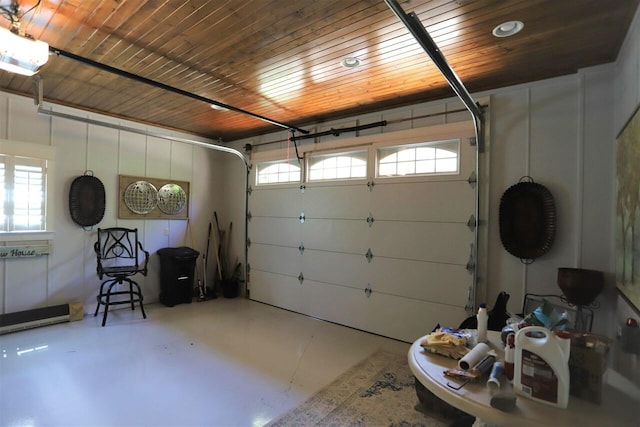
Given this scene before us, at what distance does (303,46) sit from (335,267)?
2.79 meters

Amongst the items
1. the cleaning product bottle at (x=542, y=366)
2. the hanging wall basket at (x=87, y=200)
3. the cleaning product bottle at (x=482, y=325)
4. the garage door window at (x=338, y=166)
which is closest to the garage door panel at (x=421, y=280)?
the garage door window at (x=338, y=166)

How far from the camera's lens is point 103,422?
2.20 metres

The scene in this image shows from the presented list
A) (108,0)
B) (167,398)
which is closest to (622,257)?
(167,398)

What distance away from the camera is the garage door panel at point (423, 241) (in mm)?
3463

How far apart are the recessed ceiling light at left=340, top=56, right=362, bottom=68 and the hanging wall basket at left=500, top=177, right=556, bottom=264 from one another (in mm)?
1928

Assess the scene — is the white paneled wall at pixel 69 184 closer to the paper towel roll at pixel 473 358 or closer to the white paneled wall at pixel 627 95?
the paper towel roll at pixel 473 358

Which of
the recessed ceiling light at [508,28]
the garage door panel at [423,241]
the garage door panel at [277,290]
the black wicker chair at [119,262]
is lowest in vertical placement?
the garage door panel at [277,290]

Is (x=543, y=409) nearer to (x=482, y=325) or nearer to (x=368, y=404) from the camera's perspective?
(x=482, y=325)

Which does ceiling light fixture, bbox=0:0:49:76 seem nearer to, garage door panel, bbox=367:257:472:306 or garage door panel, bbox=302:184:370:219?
garage door panel, bbox=302:184:370:219

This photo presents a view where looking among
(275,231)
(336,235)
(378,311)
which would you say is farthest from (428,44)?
(275,231)

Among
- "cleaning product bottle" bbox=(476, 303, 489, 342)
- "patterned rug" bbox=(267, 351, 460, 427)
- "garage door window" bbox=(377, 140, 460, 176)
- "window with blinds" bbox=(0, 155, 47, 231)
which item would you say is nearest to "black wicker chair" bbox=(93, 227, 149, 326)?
"window with blinds" bbox=(0, 155, 47, 231)

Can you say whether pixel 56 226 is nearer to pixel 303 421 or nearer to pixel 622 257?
pixel 303 421

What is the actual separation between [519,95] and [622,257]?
1.77m

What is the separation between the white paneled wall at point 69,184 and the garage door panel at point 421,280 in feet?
11.3
